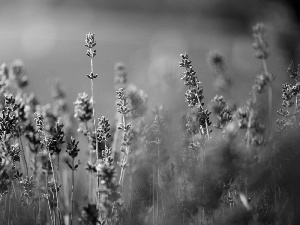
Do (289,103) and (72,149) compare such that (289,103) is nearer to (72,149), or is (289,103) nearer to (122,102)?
(122,102)

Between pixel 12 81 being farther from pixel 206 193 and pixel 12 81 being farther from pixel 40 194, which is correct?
pixel 206 193

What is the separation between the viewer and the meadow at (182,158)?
4.60 ft

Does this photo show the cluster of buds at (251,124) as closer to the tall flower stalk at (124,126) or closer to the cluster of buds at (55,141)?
the tall flower stalk at (124,126)

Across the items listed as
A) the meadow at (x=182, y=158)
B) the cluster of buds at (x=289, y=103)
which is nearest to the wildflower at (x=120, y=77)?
the meadow at (x=182, y=158)

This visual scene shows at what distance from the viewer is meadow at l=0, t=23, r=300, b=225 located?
4.60 ft

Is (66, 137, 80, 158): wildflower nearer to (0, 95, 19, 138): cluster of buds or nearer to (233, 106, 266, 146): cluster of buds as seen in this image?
(0, 95, 19, 138): cluster of buds

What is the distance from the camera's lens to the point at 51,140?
196cm

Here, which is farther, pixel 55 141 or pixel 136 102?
pixel 136 102

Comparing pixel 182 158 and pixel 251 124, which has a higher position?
pixel 251 124

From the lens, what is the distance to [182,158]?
6.51 ft

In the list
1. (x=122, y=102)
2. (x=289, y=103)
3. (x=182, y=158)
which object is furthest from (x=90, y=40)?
(x=289, y=103)

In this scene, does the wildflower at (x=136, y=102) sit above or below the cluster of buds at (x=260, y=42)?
below

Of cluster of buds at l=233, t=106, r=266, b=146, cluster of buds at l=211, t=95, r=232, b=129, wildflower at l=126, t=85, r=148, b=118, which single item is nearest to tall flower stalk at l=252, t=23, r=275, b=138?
cluster of buds at l=233, t=106, r=266, b=146

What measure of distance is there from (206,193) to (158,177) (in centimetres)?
78
